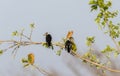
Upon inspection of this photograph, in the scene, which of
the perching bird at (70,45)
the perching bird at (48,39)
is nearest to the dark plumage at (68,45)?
the perching bird at (70,45)

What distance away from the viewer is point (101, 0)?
5.93 metres

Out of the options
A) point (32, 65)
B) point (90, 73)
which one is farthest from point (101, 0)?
point (90, 73)

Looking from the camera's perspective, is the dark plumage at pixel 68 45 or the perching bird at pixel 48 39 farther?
the perching bird at pixel 48 39

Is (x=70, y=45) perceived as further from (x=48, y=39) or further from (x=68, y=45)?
(x=48, y=39)

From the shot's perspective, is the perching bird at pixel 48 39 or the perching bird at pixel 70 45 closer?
the perching bird at pixel 70 45

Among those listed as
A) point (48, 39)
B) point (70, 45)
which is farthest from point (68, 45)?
point (48, 39)

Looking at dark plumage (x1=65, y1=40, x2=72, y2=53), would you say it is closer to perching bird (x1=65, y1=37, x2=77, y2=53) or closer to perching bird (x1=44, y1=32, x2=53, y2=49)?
perching bird (x1=65, y1=37, x2=77, y2=53)

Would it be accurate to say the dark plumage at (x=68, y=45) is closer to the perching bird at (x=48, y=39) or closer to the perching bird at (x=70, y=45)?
the perching bird at (x=70, y=45)

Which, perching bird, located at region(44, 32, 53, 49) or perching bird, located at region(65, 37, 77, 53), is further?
perching bird, located at region(44, 32, 53, 49)

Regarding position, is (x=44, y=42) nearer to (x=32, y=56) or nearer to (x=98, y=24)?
(x=32, y=56)

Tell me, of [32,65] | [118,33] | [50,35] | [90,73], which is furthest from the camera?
[90,73]

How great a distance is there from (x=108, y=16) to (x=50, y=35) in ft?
4.07

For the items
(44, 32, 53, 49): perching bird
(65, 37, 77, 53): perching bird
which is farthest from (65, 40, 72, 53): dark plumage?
(44, 32, 53, 49): perching bird

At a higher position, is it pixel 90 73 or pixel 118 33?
pixel 118 33
